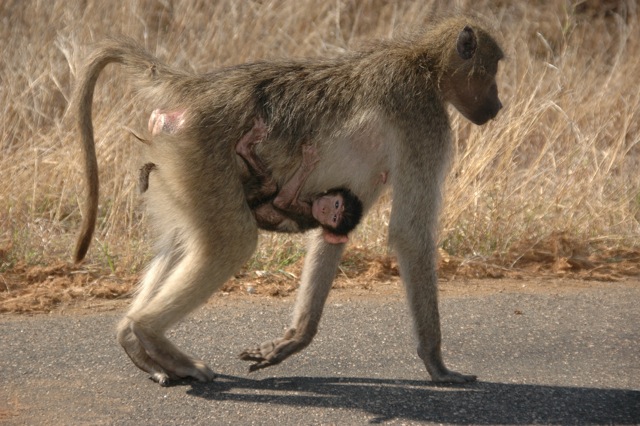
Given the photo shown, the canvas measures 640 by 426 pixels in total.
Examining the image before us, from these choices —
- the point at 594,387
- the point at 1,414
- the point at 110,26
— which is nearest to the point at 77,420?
the point at 1,414

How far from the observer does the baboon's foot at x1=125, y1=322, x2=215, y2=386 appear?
3770 mm

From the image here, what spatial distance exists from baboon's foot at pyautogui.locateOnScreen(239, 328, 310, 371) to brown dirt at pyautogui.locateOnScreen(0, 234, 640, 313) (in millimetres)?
1170

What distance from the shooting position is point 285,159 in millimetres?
4035

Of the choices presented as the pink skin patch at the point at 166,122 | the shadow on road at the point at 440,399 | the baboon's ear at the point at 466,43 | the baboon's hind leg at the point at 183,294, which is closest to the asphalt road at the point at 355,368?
the shadow on road at the point at 440,399

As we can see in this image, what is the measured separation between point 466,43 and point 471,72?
14cm

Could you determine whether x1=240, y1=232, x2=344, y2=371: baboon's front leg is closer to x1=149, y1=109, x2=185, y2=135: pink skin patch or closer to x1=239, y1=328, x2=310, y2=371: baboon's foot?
x1=239, y1=328, x2=310, y2=371: baboon's foot

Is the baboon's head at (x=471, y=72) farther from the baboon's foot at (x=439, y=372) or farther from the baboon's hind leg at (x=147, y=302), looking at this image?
the baboon's hind leg at (x=147, y=302)

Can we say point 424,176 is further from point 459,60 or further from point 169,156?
point 169,156

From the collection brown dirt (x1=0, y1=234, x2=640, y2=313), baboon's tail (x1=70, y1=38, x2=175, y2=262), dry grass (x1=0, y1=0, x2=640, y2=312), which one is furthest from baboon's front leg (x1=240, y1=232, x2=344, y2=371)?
dry grass (x1=0, y1=0, x2=640, y2=312)

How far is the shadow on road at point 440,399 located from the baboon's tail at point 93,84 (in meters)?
0.80

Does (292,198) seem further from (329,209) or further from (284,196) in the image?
(329,209)

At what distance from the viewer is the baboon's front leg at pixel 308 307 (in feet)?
13.3

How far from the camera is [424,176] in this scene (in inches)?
160

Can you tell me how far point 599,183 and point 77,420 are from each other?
14.3ft
